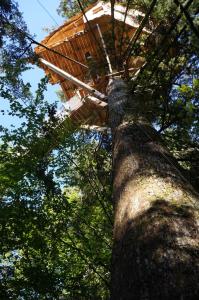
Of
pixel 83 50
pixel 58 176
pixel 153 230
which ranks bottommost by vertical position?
pixel 153 230

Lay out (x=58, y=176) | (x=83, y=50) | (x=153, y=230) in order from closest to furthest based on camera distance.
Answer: (x=153, y=230), (x=58, y=176), (x=83, y=50)

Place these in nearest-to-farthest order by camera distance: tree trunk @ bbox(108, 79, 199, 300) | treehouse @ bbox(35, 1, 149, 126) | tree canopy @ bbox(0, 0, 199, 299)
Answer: tree trunk @ bbox(108, 79, 199, 300) → tree canopy @ bbox(0, 0, 199, 299) → treehouse @ bbox(35, 1, 149, 126)

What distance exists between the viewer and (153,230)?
9.78 ft

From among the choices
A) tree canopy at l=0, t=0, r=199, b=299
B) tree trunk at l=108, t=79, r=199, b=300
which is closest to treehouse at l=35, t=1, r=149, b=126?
tree canopy at l=0, t=0, r=199, b=299

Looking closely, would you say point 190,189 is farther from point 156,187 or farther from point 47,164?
point 47,164

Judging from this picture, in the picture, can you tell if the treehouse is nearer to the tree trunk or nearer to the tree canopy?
the tree canopy

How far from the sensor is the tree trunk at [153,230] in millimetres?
2408

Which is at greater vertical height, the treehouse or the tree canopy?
the treehouse

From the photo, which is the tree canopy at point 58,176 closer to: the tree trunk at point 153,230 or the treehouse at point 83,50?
the tree trunk at point 153,230

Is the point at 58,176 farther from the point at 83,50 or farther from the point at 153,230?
the point at 83,50

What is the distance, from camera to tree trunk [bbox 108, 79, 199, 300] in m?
2.41

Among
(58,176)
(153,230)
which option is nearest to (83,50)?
(58,176)

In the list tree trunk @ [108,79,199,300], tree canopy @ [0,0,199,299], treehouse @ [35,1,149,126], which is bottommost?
tree trunk @ [108,79,199,300]

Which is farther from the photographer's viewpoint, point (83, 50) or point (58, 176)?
point (83, 50)
